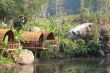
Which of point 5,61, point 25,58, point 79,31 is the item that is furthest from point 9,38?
point 79,31

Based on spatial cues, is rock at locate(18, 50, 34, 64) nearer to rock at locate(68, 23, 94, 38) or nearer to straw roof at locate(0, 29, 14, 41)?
straw roof at locate(0, 29, 14, 41)

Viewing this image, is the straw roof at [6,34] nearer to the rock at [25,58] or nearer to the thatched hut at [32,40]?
the rock at [25,58]

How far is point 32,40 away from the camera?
44.0 meters

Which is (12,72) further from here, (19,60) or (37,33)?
(37,33)

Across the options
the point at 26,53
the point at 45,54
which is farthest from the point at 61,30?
the point at 26,53

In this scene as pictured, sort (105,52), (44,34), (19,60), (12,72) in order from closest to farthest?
(12,72), (19,60), (44,34), (105,52)

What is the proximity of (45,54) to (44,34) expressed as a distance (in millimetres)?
2434

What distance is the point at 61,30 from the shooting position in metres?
53.2

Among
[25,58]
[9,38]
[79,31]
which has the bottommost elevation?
[25,58]

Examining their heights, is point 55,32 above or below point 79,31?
below

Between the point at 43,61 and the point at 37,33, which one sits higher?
the point at 37,33

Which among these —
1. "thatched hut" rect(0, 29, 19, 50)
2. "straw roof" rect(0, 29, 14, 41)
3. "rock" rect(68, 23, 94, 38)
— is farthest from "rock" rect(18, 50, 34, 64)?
"rock" rect(68, 23, 94, 38)

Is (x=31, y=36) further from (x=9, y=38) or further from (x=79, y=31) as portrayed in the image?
(x=79, y=31)

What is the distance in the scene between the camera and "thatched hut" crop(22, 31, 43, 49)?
43.8m
